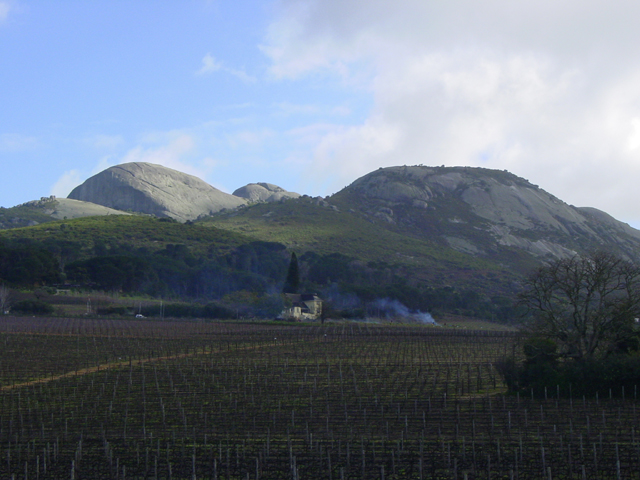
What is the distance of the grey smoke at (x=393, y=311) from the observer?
286 feet

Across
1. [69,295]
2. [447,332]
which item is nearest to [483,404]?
[447,332]

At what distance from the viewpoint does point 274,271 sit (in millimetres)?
111000

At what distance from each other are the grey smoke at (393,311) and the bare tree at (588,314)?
5312 cm

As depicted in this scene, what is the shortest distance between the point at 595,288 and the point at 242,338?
3018cm

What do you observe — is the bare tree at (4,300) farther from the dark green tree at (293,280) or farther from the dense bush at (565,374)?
the dense bush at (565,374)

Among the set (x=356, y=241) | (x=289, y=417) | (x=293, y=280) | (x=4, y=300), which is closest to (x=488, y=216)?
(x=356, y=241)

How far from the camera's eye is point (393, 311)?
3529 inches

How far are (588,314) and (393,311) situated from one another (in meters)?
57.6

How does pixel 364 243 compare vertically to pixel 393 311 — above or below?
above

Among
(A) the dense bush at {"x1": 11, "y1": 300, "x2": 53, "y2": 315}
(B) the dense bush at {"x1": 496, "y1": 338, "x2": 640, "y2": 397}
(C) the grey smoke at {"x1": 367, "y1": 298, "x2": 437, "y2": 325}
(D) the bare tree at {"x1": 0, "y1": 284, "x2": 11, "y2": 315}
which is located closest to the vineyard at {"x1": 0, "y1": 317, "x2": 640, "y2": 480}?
(B) the dense bush at {"x1": 496, "y1": 338, "x2": 640, "y2": 397}

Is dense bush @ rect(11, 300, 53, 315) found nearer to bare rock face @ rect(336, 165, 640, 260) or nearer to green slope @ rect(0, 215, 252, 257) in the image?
green slope @ rect(0, 215, 252, 257)

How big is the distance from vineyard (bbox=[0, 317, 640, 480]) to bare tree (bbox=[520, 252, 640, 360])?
10.3 feet

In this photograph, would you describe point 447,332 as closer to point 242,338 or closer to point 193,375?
point 242,338

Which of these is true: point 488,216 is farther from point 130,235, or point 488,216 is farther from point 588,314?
point 588,314
